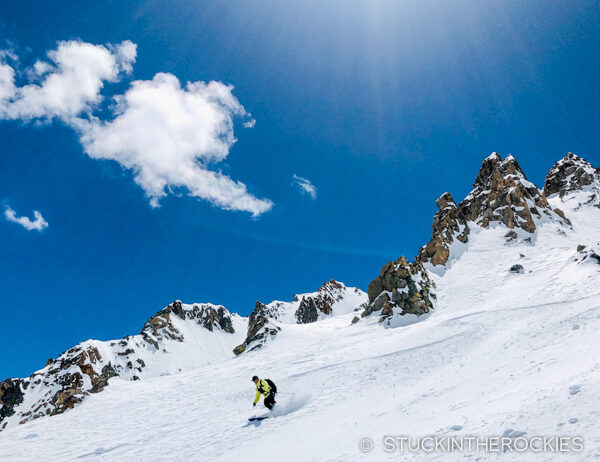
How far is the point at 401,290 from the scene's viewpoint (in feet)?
134

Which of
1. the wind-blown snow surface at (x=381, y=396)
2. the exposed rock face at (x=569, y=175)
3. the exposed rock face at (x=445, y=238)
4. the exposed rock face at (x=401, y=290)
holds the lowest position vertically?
the wind-blown snow surface at (x=381, y=396)

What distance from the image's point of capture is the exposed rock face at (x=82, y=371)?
99.3m

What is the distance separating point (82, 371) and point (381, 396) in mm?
119114

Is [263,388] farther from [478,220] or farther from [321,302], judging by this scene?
[321,302]

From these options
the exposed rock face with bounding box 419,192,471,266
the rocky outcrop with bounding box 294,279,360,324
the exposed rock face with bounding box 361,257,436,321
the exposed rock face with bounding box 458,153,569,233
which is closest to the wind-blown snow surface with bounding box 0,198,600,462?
the exposed rock face with bounding box 361,257,436,321

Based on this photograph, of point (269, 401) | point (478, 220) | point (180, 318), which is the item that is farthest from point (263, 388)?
point (180, 318)

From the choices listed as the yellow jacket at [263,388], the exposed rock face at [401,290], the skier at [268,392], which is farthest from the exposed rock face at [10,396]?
the skier at [268,392]

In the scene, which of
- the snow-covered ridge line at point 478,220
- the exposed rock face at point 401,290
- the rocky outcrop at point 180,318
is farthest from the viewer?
the rocky outcrop at point 180,318

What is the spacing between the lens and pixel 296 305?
152 meters

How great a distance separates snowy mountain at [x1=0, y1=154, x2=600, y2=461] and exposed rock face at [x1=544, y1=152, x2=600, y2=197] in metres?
33.4

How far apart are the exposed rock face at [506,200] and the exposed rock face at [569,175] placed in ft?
84.8

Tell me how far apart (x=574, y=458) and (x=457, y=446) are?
2.31 metres

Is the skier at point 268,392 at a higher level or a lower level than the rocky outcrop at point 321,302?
lower

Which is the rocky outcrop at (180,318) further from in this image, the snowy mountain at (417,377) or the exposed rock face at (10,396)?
the snowy mountain at (417,377)
